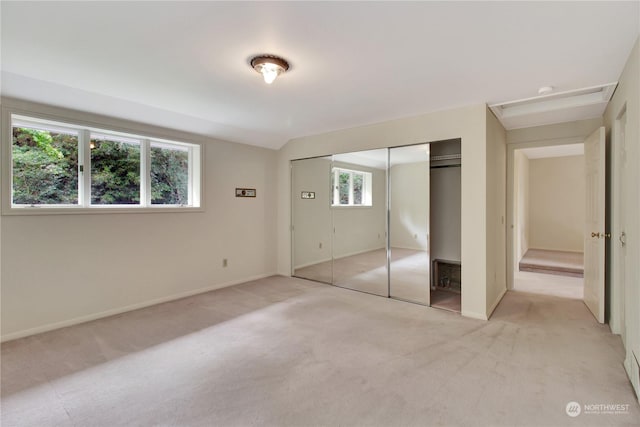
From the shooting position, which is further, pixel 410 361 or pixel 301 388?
pixel 410 361

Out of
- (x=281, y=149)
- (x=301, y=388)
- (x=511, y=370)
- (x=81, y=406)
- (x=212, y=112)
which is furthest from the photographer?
(x=281, y=149)

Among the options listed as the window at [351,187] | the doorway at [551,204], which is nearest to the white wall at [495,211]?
the window at [351,187]

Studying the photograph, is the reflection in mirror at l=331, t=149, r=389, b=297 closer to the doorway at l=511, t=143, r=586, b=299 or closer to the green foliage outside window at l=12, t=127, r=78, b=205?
the green foliage outside window at l=12, t=127, r=78, b=205

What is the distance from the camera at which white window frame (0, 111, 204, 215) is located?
9.20 feet

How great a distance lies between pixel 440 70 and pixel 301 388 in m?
2.72

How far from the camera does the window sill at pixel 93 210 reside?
288 centimetres

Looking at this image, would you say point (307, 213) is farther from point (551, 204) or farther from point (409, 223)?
point (551, 204)

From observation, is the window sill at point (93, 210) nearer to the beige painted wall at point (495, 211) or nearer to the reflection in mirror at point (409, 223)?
the reflection in mirror at point (409, 223)

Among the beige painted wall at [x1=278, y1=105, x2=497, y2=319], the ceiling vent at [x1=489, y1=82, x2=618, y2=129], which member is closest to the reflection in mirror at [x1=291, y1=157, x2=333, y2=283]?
the beige painted wall at [x1=278, y1=105, x2=497, y2=319]

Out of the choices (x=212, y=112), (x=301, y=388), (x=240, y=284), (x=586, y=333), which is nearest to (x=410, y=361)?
(x=301, y=388)

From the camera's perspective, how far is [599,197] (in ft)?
10.5

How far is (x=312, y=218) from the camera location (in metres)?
5.20

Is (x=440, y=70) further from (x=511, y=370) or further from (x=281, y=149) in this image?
(x=281, y=149)

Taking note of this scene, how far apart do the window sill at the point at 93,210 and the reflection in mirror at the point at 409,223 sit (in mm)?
2864
